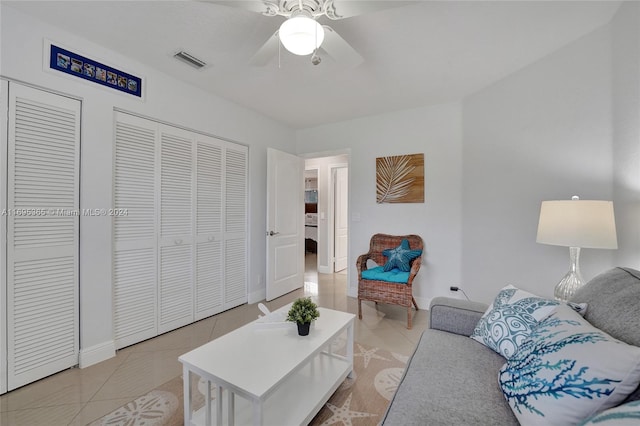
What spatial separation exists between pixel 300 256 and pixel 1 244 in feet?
9.57

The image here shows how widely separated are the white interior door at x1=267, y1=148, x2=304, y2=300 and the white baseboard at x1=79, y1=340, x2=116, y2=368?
163 cm

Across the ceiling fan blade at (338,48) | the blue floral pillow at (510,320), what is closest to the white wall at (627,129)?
the blue floral pillow at (510,320)

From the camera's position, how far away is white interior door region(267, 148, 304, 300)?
3436 mm

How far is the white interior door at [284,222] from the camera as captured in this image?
344cm

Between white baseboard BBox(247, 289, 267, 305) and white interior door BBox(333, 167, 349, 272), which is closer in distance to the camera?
white baseboard BBox(247, 289, 267, 305)

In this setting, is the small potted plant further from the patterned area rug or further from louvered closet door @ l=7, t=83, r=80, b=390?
louvered closet door @ l=7, t=83, r=80, b=390

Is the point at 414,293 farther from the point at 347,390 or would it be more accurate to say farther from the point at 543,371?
the point at 543,371

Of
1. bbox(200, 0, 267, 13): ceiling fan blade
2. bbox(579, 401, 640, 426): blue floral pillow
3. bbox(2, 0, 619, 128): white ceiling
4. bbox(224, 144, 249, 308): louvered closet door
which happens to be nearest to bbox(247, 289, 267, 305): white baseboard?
bbox(224, 144, 249, 308): louvered closet door

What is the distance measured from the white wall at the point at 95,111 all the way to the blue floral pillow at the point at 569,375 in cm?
262

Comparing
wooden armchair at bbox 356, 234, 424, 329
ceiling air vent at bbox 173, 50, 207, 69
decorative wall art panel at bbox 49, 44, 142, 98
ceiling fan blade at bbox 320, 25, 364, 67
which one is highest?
ceiling air vent at bbox 173, 50, 207, 69

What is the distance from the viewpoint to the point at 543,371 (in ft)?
2.75

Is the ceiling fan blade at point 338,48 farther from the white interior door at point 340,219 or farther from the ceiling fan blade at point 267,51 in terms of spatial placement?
the white interior door at point 340,219

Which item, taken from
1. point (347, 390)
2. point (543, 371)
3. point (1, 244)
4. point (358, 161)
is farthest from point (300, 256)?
point (543, 371)

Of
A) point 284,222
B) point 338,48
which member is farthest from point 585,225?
point 284,222
